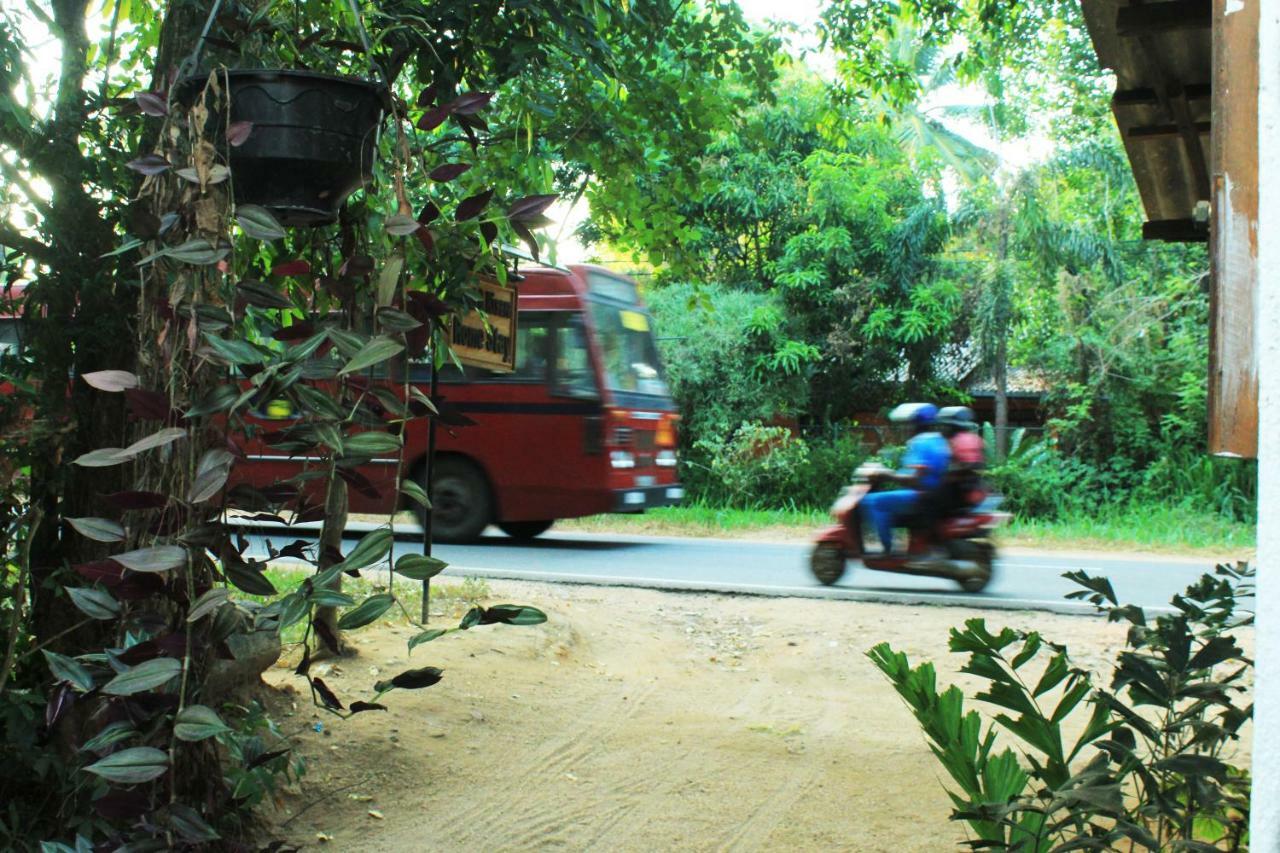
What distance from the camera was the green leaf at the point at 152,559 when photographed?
1723 mm

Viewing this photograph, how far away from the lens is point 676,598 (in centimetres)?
866

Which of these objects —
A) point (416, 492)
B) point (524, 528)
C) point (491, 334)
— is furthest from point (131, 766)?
point (524, 528)

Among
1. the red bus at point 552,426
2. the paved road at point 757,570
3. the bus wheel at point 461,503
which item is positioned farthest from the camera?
the bus wheel at point 461,503

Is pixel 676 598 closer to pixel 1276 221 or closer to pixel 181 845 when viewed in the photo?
pixel 181 845

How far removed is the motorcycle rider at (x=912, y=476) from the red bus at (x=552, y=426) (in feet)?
10.9

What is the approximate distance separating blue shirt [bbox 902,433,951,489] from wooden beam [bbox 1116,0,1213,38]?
618 centimetres

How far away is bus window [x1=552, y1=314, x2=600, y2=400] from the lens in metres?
11.8

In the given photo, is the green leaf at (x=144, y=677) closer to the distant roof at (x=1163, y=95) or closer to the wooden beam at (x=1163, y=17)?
the distant roof at (x=1163, y=95)

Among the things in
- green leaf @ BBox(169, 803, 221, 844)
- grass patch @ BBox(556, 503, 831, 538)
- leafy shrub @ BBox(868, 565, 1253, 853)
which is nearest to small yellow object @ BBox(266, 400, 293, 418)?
green leaf @ BBox(169, 803, 221, 844)

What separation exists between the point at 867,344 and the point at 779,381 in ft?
5.21

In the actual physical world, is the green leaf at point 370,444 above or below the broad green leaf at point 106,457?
above

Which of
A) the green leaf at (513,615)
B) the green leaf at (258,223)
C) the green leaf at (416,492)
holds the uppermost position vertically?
the green leaf at (258,223)

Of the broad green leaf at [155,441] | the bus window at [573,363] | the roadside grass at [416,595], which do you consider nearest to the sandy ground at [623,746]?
the roadside grass at [416,595]

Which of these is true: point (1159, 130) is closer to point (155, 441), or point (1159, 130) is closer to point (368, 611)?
point (368, 611)
